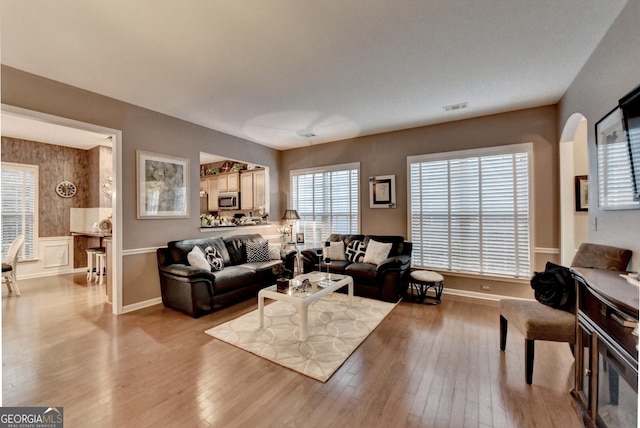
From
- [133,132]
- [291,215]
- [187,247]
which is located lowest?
[187,247]

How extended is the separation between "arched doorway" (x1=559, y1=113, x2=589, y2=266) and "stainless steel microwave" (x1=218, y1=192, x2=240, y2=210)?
6319 mm

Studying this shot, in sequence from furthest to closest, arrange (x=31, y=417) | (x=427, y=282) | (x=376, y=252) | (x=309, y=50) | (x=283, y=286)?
(x=376, y=252)
(x=427, y=282)
(x=283, y=286)
(x=309, y=50)
(x=31, y=417)

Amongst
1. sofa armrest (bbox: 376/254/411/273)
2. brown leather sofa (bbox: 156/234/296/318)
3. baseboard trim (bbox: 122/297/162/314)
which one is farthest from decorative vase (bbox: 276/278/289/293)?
baseboard trim (bbox: 122/297/162/314)

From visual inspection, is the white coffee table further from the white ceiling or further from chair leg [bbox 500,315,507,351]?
the white ceiling

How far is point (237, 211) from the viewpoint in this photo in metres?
7.36

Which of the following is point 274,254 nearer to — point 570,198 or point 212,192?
point 212,192

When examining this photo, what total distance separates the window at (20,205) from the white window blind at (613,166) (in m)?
8.92

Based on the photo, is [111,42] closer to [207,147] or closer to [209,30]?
[209,30]

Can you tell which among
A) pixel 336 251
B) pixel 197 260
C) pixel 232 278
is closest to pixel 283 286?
pixel 232 278

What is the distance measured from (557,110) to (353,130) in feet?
9.66

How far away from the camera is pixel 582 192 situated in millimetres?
3652

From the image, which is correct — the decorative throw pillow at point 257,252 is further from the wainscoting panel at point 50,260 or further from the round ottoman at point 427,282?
the wainscoting panel at point 50,260

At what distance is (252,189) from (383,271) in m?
3.93

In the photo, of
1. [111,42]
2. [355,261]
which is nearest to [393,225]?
[355,261]
